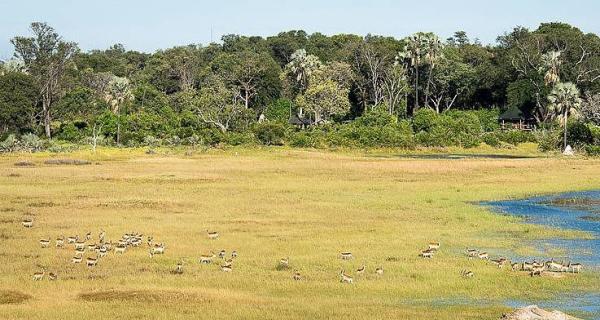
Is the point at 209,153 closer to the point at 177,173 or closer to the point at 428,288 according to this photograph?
the point at 177,173

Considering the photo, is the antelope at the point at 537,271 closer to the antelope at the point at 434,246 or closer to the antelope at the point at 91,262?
the antelope at the point at 434,246

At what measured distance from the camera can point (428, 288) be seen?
25594 mm

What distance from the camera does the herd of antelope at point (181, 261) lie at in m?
27.4

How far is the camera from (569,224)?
1622 inches

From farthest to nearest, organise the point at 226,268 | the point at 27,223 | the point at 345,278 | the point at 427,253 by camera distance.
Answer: the point at 27,223, the point at 427,253, the point at 226,268, the point at 345,278

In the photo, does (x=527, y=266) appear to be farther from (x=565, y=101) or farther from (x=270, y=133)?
(x=270, y=133)

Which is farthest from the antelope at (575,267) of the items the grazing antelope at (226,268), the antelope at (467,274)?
the grazing antelope at (226,268)

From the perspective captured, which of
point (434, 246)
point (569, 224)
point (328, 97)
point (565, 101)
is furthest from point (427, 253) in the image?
point (328, 97)

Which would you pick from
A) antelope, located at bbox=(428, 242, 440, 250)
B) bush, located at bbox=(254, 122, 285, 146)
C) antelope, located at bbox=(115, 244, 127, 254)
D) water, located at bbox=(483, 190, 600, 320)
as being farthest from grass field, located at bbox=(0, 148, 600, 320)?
bush, located at bbox=(254, 122, 285, 146)

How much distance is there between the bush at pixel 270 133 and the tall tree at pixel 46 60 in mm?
27576

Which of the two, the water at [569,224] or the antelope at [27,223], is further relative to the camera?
the antelope at [27,223]

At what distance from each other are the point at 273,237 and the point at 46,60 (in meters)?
92.4

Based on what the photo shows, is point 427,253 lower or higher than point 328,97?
lower

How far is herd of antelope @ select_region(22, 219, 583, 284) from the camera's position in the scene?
89.8 ft
